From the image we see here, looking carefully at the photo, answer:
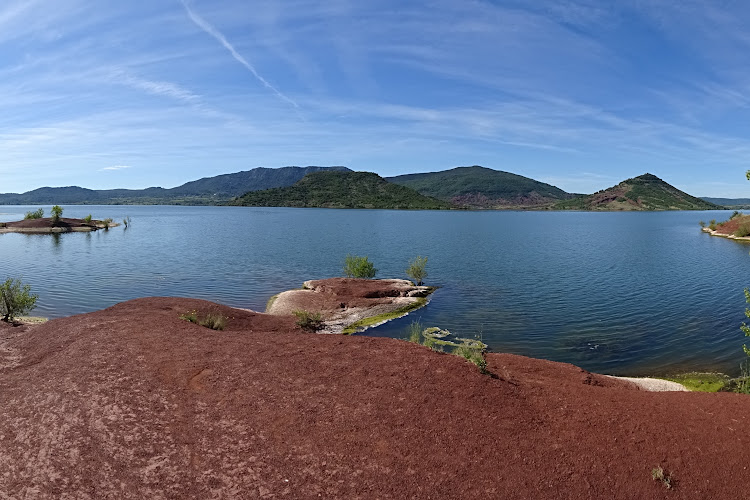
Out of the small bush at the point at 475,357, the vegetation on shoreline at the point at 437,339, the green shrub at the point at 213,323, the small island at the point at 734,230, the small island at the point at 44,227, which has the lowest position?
the vegetation on shoreline at the point at 437,339

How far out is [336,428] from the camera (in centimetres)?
1223

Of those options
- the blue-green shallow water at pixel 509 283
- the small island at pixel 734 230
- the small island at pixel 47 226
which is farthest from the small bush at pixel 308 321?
the small island at pixel 734 230

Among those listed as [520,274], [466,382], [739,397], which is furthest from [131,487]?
[520,274]

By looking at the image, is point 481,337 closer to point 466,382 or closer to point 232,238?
point 466,382

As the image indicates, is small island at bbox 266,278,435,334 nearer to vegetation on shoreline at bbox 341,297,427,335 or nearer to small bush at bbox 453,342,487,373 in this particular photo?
vegetation on shoreline at bbox 341,297,427,335

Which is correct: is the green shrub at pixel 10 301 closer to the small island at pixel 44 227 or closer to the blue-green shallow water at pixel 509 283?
the blue-green shallow water at pixel 509 283

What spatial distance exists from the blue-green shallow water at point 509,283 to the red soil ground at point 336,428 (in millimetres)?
12522

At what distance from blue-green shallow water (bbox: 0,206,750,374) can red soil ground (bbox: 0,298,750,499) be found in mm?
12522

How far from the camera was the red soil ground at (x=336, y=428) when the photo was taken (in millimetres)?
10305

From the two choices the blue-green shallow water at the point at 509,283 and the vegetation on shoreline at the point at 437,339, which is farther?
the blue-green shallow water at the point at 509,283

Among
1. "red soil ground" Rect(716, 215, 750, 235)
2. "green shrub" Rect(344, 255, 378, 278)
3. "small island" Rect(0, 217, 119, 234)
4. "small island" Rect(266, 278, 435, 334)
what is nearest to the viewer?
"small island" Rect(266, 278, 435, 334)

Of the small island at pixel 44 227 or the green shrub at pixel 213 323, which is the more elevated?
the small island at pixel 44 227

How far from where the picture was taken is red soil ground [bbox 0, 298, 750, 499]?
10.3 m

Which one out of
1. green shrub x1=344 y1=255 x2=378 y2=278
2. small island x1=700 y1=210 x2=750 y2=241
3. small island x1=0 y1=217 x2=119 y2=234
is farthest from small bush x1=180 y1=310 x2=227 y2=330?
small island x1=700 y1=210 x2=750 y2=241
